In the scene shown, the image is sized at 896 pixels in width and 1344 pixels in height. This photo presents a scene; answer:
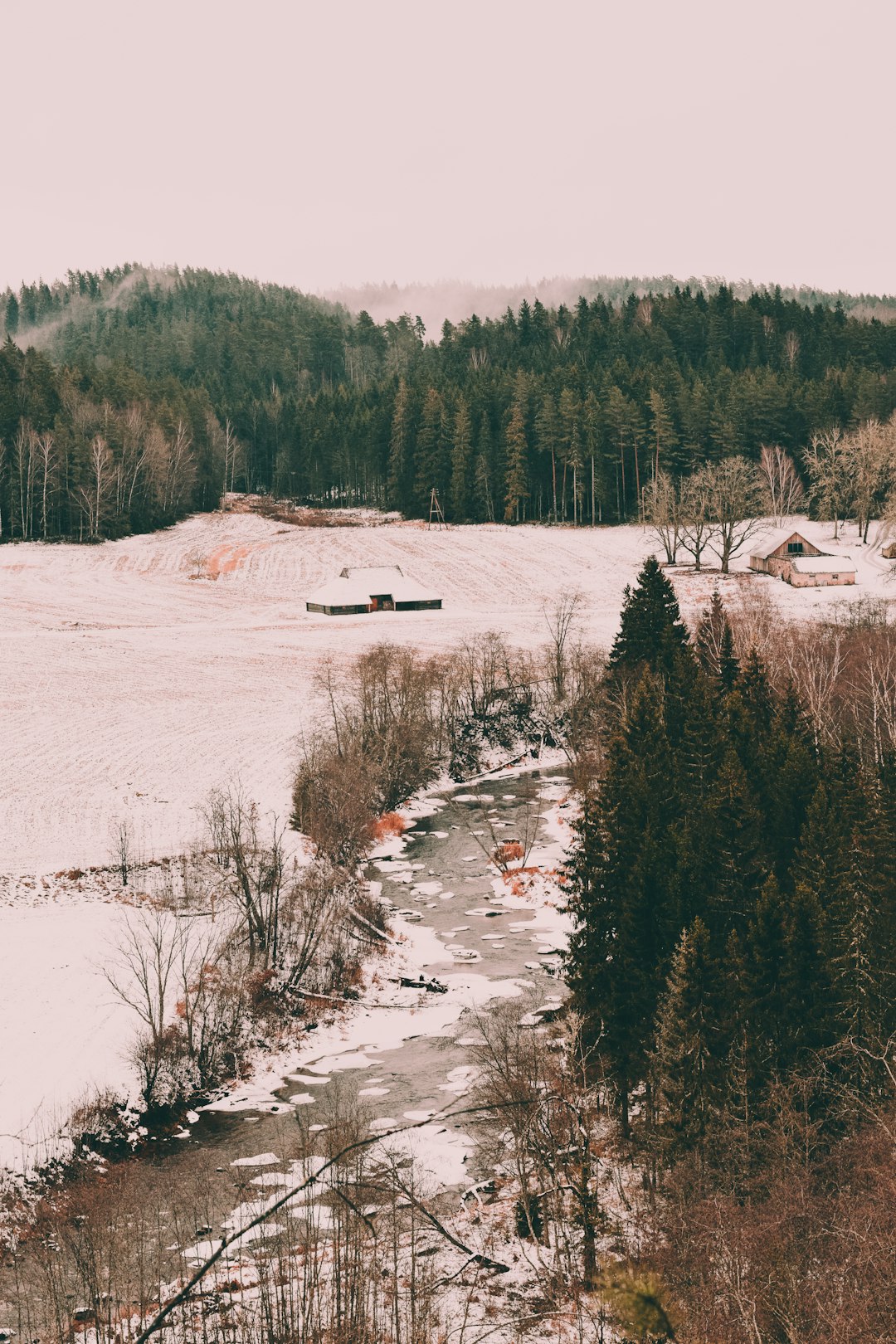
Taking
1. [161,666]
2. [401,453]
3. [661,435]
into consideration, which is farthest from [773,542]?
[161,666]

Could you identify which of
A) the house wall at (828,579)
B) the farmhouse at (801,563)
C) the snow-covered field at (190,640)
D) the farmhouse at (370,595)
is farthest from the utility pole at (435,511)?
the house wall at (828,579)

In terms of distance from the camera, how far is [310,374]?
621 ft

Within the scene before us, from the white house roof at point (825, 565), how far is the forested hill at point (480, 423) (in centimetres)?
2746

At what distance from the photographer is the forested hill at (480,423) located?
372ft

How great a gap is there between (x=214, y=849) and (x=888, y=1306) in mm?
32357

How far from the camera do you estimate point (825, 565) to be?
91500 mm

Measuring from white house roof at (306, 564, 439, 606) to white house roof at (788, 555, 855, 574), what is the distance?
29387mm

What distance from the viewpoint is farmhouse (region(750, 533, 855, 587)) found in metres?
90.7

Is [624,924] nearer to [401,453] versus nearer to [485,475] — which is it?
[485,475]

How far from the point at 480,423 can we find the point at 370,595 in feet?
126

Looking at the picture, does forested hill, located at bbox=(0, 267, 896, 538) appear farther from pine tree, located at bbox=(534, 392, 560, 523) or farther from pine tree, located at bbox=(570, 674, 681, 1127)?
pine tree, located at bbox=(570, 674, 681, 1127)

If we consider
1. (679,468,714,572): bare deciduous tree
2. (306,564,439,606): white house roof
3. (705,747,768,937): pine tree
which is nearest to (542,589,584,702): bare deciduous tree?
(306,564,439,606): white house roof

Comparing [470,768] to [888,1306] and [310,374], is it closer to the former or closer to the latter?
[888,1306]

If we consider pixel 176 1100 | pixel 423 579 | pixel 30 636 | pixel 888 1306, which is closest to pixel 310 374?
pixel 423 579
